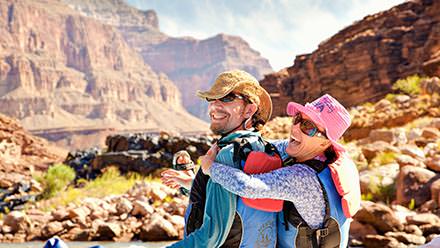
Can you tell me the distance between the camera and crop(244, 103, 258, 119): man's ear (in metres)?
2.56

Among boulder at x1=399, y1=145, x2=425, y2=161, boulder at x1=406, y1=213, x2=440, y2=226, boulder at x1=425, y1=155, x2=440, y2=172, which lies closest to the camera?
boulder at x1=406, y1=213, x2=440, y2=226

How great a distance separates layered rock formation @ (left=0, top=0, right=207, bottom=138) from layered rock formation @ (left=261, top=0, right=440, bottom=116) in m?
109

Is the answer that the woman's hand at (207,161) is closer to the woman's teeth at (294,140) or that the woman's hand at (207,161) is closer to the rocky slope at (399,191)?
the woman's teeth at (294,140)

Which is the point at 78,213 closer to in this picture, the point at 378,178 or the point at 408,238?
the point at 378,178

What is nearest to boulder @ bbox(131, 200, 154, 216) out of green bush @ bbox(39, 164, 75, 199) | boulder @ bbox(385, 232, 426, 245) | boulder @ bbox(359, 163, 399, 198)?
boulder @ bbox(359, 163, 399, 198)

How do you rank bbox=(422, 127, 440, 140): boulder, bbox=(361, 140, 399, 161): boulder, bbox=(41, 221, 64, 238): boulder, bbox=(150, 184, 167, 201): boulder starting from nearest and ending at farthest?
1. bbox=(41, 221, 64, 238): boulder
2. bbox=(361, 140, 399, 161): boulder
3. bbox=(150, 184, 167, 201): boulder
4. bbox=(422, 127, 440, 140): boulder

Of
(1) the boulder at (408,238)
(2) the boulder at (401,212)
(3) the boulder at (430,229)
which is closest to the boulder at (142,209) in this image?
(2) the boulder at (401,212)

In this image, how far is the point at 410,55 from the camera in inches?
1302

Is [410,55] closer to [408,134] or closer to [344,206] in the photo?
[408,134]

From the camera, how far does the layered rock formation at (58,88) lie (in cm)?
15112

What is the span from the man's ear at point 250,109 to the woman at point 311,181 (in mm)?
201

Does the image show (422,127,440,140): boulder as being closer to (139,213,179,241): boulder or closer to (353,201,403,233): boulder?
(353,201,403,233): boulder

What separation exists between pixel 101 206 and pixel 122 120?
158 m

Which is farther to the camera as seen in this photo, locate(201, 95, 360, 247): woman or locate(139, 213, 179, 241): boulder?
locate(139, 213, 179, 241): boulder
